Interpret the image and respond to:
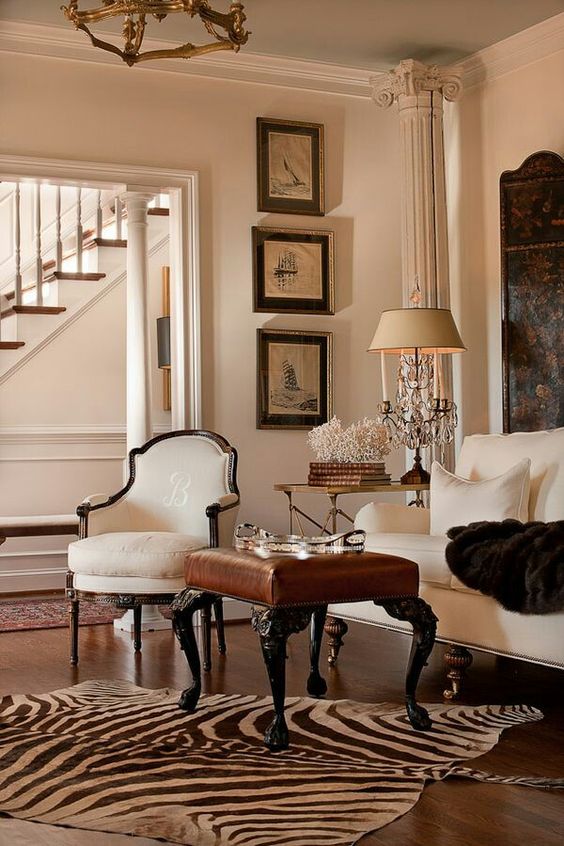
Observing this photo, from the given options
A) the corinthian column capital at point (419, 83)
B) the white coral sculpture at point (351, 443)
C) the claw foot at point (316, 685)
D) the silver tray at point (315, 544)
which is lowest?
the claw foot at point (316, 685)

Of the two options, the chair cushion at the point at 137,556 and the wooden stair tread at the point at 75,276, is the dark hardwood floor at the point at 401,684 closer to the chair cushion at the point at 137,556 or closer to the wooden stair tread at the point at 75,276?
the chair cushion at the point at 137,556

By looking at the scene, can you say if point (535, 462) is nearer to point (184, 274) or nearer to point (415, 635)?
point (415, 635)

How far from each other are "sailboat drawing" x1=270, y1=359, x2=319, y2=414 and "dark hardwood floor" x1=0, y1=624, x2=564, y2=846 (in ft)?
4.01

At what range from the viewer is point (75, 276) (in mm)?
7602

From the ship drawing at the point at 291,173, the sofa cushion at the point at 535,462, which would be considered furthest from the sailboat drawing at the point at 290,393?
the sofa cushion at the point at 535,462

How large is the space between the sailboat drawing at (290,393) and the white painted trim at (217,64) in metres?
1.53

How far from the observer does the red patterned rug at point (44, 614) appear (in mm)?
5773

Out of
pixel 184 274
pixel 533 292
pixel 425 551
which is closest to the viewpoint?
pixel 425 551

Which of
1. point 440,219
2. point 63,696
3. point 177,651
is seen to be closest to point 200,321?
point 440,219

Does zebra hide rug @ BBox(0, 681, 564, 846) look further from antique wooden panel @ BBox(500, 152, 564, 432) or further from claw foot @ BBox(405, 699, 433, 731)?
antique wooden panel @ BBox(500, 152, 564, 432)

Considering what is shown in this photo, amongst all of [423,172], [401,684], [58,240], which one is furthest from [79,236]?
[401,684]

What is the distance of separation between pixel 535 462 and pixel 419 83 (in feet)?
8.75

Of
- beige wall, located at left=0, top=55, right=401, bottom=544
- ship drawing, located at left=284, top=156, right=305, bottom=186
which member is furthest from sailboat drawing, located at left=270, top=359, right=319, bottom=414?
ship drawing, located at left=284, top=156, right=305, bottom=186

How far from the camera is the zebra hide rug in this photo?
2678 mm
